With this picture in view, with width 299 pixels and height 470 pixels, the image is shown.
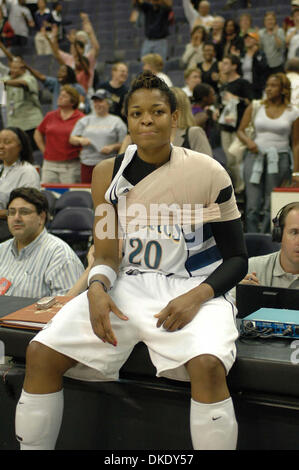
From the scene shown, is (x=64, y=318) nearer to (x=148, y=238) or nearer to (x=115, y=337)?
(x=115, y=337)

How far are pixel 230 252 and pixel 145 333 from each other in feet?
1.23

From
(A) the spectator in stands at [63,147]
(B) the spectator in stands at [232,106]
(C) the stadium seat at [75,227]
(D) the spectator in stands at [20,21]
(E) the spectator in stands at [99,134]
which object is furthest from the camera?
(D) the spectator in stands at [20,21]

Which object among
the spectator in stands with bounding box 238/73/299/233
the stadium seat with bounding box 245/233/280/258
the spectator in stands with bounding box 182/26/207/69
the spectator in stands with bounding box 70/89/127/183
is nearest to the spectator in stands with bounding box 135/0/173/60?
the spectator in stands with bounding box 182/26/207/69

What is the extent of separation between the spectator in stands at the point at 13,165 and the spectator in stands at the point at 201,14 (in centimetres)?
452

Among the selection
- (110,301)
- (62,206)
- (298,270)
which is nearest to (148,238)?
(110,301)

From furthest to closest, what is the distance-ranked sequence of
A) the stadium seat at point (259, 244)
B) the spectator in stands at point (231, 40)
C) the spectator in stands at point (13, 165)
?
the spectator in stands at point (231, 40)
the spectator in stands at point (13, 165)
the stadium seat at point (259, 244)

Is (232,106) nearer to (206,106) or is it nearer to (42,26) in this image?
(206,106)

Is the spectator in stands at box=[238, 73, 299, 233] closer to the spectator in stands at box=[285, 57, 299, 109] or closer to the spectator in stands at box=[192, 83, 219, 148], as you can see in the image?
the spectator in stands at box=[285, 57, 299, 109]

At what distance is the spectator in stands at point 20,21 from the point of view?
32.0 ft

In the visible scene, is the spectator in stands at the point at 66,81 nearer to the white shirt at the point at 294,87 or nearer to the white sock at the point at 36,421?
the white shirt at the point at 294,87

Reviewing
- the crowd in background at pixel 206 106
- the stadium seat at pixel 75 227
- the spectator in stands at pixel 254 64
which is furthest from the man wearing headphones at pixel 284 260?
the spectator in stands at pixel 254 64

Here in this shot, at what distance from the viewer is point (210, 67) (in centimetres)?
622

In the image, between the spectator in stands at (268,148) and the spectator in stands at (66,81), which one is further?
the spectator in stands at (66,81)

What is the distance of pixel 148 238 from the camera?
178 centimetres
